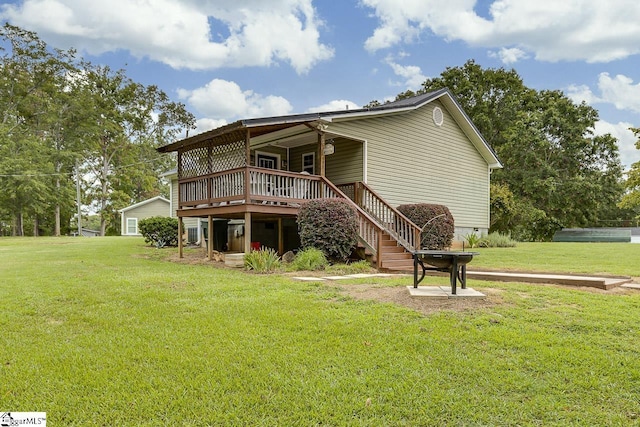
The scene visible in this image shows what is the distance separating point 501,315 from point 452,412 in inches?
93.7

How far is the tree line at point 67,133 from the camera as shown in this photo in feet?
98.1

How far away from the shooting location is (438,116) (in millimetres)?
16766

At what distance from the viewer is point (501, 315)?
4.72 m

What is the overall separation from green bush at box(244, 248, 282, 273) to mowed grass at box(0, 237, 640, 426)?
3268 mm

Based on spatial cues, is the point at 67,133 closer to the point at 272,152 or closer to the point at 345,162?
the point at 272,152

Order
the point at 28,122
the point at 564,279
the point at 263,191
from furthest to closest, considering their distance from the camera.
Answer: the point at 28,122 → the point at 263,191 → the point at 564,279

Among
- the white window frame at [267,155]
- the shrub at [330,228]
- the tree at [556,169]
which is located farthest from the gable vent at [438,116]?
the tree at [556,169]

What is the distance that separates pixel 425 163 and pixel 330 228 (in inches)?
311

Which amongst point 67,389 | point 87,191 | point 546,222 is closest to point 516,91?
point 546,222

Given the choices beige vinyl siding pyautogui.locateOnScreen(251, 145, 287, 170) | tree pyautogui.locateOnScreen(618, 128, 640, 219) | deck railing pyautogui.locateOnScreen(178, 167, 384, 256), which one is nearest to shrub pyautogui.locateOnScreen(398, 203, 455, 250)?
deck railing pyautogui.locateOnScreen(178, 167, 384, 256)

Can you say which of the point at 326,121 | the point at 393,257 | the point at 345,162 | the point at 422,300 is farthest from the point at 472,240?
the point at 422,300

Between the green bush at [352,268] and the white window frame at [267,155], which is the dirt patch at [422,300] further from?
the white window frame at [267,155]

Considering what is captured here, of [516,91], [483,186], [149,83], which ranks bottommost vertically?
[483,186]

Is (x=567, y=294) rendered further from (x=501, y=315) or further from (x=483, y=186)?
(x=483, y=186)
